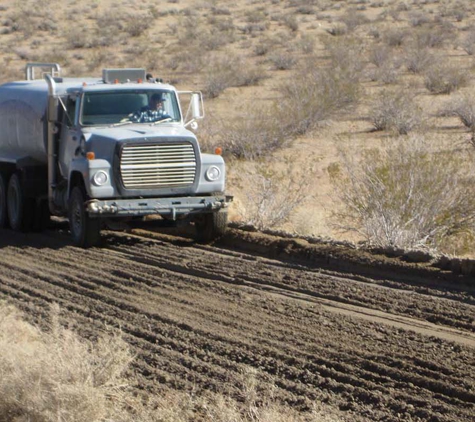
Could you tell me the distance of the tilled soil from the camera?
26.3 feet

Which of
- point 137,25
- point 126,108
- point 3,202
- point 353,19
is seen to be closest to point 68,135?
point 126,108

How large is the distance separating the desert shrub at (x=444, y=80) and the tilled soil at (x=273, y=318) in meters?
19.4

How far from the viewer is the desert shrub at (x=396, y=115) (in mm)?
26266

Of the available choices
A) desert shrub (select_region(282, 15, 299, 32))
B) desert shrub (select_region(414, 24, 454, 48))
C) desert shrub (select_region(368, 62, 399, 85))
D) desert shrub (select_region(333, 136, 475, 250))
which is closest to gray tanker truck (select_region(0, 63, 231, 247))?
desert shrub (select_region(333, 136, 475, 250))

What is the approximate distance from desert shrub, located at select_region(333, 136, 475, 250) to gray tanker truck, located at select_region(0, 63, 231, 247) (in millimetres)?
2290

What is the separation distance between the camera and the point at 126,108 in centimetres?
1555

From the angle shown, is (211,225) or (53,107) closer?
(211,225)

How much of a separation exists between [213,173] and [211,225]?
A: 869 mm

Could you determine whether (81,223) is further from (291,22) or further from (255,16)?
(255,16)

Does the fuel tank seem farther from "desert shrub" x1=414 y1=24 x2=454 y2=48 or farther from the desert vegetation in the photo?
"desert shrub" x1=414 y1=24 x2=454 y2=48

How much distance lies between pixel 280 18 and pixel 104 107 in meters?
39.9

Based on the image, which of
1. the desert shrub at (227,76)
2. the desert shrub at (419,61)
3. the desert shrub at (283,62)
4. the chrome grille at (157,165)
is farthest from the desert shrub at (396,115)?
the chrome grille at (157,165)

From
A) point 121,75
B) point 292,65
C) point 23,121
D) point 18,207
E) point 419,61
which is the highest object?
point 121,75

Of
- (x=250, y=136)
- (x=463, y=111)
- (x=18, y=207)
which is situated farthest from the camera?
(x=463, y=111)
